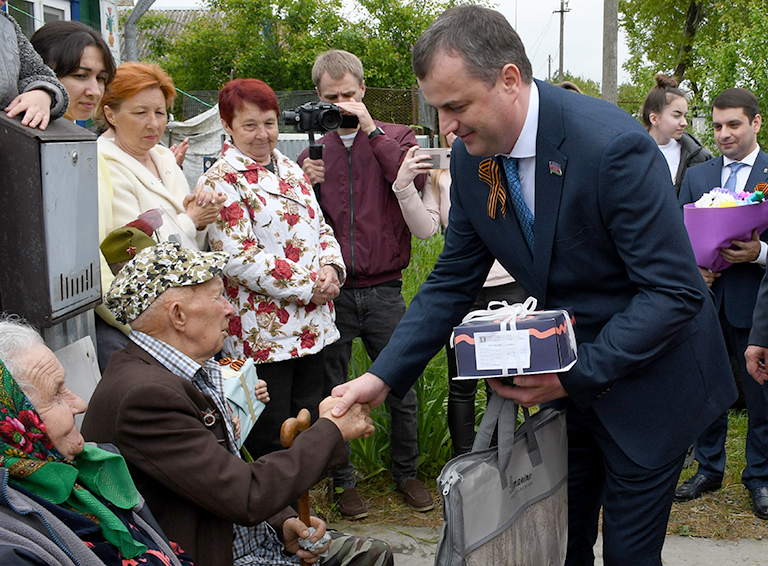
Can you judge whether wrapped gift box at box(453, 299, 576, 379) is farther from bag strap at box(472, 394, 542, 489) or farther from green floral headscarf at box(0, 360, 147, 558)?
green floral headscarf at box(0, 360, 147, 558)

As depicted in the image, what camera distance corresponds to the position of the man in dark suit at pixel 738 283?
393 centimetres

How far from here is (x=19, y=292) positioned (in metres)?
2.24

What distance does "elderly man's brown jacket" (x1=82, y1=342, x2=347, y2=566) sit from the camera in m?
1.95

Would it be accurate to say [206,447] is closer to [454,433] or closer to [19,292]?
[19,292]

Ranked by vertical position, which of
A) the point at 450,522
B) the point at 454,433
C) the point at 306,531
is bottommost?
the point at 454,433

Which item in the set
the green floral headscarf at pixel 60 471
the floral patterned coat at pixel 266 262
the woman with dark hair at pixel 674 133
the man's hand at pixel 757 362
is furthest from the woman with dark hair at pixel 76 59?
the woman with dark hair at pixel 674 133

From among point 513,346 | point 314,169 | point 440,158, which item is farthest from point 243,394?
point 440,158

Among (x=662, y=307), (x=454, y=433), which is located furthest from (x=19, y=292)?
(x=454, y=433)

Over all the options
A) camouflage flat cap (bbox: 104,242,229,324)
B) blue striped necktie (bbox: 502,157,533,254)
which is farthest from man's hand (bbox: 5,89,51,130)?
blue striped necktie (bbox: 502,157,533,254)

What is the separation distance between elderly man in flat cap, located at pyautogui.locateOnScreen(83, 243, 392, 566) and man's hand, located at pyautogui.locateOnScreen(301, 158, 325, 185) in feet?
4.94

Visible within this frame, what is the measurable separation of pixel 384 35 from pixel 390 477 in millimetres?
19646

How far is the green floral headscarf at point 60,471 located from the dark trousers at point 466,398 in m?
2.32

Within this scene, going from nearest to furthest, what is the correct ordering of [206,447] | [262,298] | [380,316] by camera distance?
[206,447] < [262,298] < [380,316]

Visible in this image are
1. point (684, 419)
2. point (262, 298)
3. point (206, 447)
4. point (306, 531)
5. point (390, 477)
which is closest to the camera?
point (206, 447)
